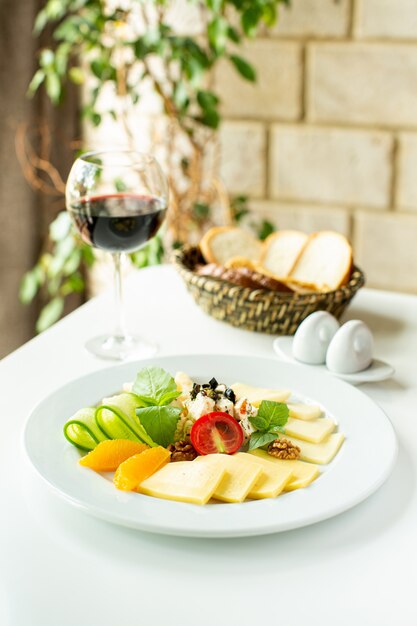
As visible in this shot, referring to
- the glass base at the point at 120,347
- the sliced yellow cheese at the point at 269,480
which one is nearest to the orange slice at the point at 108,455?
the sliced yellow cheese at the point at 269,480

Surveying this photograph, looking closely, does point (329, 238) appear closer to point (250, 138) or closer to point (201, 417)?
point (201, 417)

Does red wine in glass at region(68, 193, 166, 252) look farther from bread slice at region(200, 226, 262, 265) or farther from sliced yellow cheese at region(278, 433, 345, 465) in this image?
sliced yellow cheese at region(278, 433, 345, 465)

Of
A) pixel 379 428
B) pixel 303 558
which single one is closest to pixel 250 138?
pixel 379 428

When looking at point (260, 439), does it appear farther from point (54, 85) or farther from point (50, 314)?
point (50, 314)

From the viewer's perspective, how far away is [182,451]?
900 millimetres

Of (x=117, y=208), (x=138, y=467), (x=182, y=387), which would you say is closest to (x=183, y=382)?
(x=182, y=387)

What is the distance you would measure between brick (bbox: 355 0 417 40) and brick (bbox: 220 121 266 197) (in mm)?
403

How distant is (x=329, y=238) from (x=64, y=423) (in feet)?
2.27

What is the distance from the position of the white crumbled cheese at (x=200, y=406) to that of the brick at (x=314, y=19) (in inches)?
63.9

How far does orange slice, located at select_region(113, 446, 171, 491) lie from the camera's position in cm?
82

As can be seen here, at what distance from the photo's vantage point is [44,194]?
2.61 meters

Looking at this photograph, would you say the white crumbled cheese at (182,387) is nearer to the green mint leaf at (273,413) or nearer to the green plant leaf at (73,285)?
the green mint leaf at (273,413)

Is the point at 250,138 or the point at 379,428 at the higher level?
the point at 250,138

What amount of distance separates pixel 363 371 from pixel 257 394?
20 centimetres
